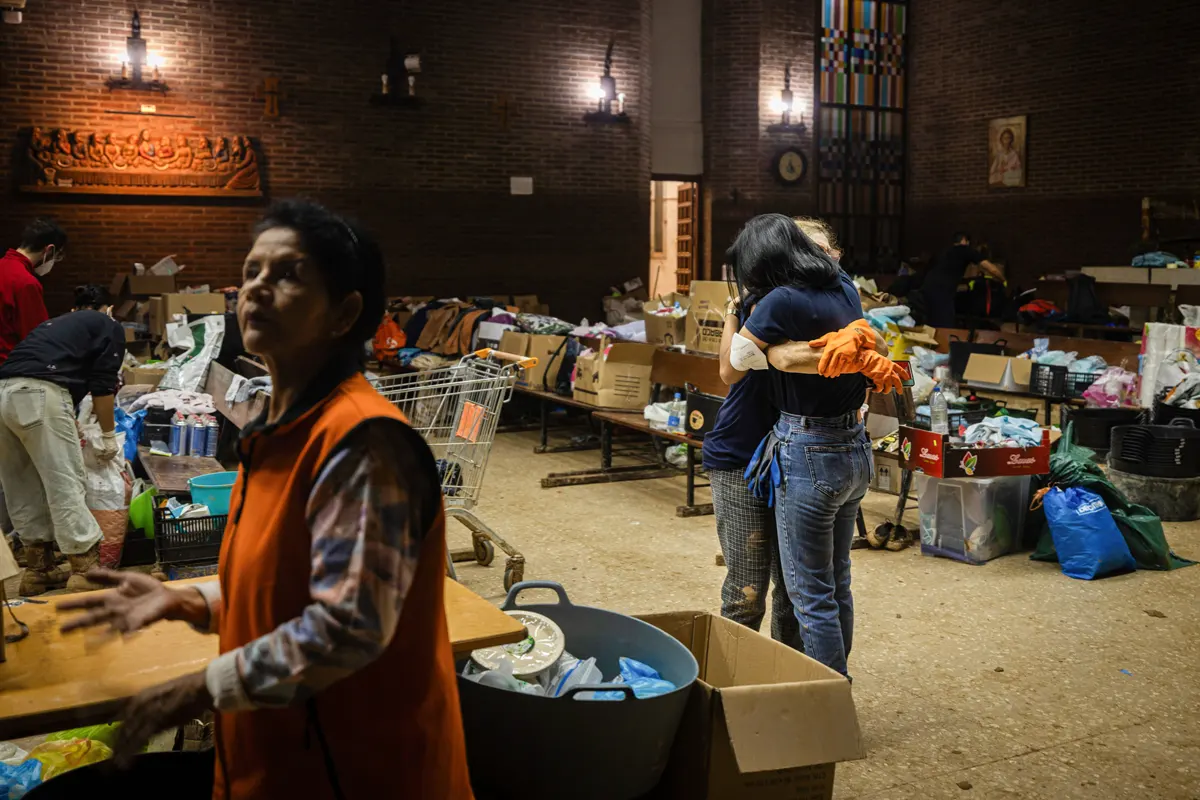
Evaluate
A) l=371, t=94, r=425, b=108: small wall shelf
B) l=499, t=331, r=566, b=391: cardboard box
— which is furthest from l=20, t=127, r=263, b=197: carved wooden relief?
l=499, t=331, r=566, b=391: cardboard box

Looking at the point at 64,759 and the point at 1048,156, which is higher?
the point at 1048,156

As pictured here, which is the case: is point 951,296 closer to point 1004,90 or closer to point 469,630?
point 1004,90

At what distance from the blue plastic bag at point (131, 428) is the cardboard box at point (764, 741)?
5347mm

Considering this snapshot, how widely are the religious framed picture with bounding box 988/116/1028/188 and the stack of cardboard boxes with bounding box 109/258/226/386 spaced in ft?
36.7

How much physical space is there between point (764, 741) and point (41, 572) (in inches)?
173

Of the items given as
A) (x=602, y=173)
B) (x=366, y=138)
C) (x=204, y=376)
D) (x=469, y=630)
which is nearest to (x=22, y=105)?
(x=366, y=138)

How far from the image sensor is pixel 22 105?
11.6 m

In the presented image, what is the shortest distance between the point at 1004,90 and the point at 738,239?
14.1 metres

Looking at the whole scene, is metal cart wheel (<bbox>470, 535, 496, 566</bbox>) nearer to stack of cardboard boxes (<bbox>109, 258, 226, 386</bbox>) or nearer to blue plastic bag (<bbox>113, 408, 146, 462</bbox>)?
blue plastic bag (<bbox>113, 408, 146, 462</bbox>)

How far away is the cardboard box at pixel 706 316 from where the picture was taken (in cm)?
788

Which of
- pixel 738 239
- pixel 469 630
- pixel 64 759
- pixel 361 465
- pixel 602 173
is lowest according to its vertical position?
pixel 64 759

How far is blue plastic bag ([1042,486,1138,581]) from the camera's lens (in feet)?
17.9

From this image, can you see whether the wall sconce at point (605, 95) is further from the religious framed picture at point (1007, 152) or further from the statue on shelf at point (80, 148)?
the statue on shelf at point (80, 148)

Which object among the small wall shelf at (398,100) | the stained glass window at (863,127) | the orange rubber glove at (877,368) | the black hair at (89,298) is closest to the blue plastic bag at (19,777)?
the orange rubber glove at (877,368)
